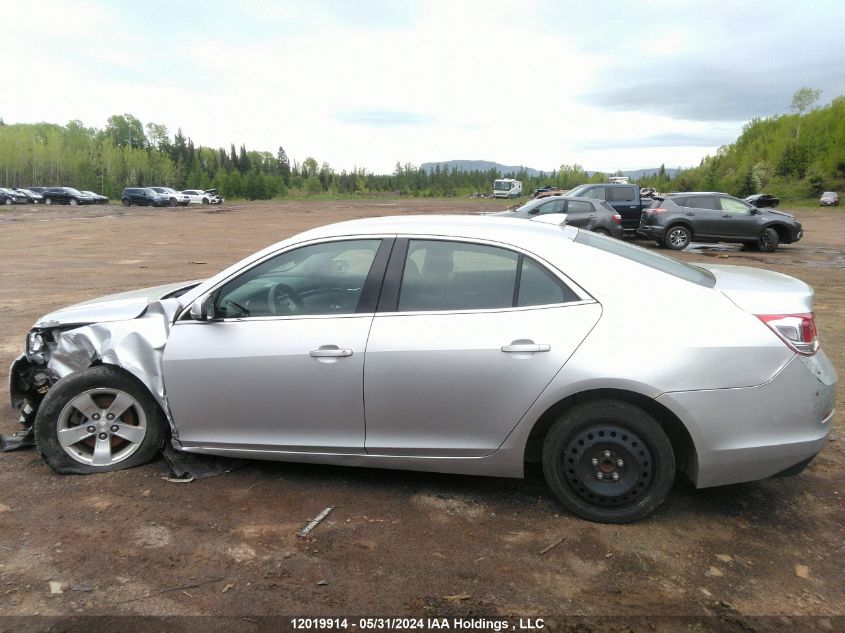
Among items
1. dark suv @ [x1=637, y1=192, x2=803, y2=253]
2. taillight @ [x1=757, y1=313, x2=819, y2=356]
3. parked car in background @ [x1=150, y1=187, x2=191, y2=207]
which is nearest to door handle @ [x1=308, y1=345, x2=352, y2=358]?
taillight @ [x1=757, y1=313, x2=819, y2=356]

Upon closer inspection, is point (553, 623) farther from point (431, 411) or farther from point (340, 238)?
point (340, 238)

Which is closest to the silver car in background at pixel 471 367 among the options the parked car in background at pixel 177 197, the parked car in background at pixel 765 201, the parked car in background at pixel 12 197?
the parked car in background at pixel 765 201

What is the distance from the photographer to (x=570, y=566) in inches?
118

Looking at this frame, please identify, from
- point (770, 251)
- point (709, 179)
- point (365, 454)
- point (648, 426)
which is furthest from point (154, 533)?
point (709, 179)

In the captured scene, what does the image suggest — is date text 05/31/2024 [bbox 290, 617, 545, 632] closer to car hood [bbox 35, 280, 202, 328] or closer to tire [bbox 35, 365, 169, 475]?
tire [bbox 35, 365, 169, 475]

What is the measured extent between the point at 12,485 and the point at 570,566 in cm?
335

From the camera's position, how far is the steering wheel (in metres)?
3.71

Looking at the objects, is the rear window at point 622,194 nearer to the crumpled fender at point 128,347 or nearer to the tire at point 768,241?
the tire at point 768,241

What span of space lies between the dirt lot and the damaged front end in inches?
16.7

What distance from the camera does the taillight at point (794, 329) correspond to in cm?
316

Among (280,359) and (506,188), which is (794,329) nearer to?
(280,359)

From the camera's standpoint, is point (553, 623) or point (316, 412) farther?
point (316, 412)

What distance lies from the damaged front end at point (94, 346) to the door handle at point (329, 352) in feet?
3.18

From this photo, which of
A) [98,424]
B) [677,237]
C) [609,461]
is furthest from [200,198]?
[609,461]
